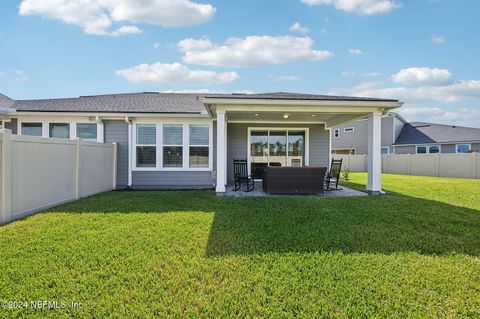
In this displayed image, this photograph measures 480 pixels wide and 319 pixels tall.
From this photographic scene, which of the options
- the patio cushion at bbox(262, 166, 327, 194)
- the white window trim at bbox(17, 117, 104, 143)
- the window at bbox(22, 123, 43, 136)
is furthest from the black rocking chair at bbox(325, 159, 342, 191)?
the window at bbox(22, 123, 43, 136)

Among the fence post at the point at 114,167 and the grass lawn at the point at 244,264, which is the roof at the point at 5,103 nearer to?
the fence post at the point at 114,167

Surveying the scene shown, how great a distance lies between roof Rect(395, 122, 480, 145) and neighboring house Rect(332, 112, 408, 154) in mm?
701

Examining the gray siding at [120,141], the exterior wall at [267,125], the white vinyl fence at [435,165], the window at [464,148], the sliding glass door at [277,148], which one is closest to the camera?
the gray siding at [120,141]

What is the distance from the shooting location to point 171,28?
11.3 m

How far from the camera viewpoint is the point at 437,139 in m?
22.7

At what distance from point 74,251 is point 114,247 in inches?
19.0

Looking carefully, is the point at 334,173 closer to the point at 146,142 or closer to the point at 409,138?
the point at 146,142

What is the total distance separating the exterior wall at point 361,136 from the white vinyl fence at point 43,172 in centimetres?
2421

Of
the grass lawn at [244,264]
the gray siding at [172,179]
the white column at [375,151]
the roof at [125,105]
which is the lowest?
the grass lawn at [244,264]

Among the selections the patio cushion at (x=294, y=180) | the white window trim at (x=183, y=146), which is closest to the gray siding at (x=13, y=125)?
the white window trim at (x=183, y=146)

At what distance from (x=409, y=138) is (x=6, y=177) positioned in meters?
28.5

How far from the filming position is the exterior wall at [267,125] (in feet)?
36.8

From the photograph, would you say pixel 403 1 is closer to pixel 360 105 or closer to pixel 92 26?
pixel 360 105

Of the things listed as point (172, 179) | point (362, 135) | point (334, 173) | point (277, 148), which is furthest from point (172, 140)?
point (362, 135)
